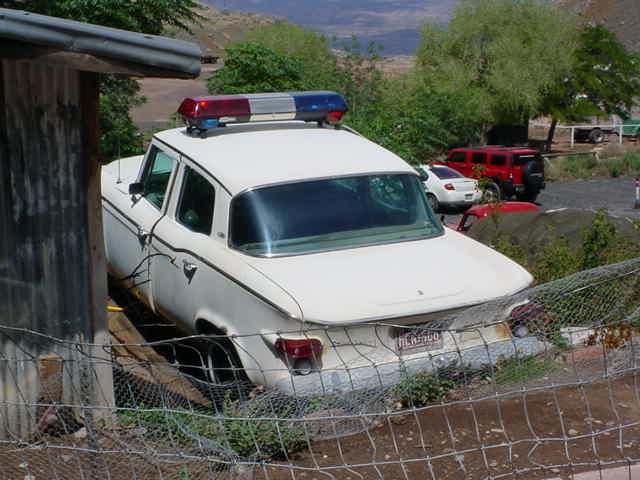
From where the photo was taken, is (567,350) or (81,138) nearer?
(81,138)

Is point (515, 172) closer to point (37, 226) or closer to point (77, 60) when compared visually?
point (37, 226)

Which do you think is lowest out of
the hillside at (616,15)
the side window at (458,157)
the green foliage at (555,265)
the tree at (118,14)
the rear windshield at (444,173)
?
the rear windshield at (444,173)

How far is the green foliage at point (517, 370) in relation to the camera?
4871 millimetres

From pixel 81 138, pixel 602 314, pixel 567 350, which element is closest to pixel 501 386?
pixel 567 350

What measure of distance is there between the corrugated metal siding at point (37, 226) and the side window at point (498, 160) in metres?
21.9

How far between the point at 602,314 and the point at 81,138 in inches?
130

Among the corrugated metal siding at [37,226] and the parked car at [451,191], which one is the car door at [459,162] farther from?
the corrugated metal siding at [37,226]

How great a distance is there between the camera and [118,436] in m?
4.49

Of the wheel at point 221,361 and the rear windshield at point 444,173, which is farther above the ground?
the wheel at point 221,361

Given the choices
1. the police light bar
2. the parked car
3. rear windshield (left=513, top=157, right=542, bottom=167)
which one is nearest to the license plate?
the police light bar

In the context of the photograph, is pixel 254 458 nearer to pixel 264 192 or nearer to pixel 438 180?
pixel 264 192

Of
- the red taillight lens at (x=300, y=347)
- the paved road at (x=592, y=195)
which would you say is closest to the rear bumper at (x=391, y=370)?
the red taillight lens at (x=300, y=347)

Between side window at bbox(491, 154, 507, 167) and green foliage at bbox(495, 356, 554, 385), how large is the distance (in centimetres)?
2113

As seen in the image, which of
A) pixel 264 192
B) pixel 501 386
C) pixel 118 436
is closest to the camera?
pixel 118 436
